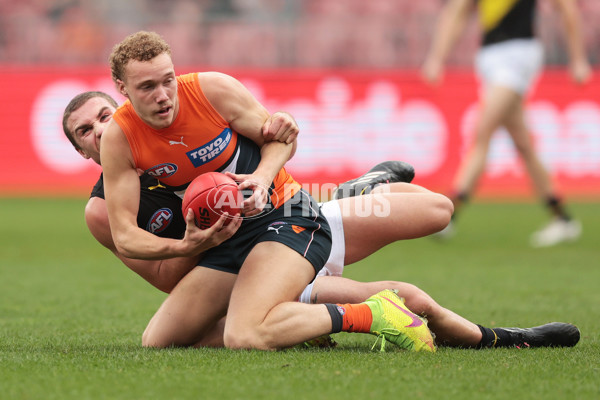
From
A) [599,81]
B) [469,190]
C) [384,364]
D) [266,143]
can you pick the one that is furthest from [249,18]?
[384,364]

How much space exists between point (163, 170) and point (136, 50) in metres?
0.61

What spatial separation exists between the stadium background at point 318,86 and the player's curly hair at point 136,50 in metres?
10.1

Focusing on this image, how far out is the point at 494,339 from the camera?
13.5 ft

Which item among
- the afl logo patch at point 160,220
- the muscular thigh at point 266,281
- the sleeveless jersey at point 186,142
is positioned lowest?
the muscular thigh at point 266,281

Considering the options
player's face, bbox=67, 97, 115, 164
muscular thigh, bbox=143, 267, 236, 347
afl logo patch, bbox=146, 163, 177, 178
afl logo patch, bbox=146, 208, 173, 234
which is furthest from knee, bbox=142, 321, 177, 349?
player's face, bbox=67, 97, 115, 164

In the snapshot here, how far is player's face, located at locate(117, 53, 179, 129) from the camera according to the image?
3.90 meters

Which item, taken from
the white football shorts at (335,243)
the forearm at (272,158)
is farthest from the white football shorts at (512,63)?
the forearm at (272,158)

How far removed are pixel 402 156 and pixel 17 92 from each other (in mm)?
6543

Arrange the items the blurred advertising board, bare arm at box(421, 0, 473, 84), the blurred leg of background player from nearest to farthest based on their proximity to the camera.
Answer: the blurred leg of background player
bare arm at box(421, 0, 473, 84)
the blurred advertising board

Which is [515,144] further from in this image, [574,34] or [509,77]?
[574,34]

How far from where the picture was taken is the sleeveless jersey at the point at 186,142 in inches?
161

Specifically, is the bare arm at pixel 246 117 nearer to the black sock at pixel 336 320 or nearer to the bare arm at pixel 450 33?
the black sock at pixel 336 320

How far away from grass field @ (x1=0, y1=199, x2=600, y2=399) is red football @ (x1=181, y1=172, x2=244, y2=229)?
63 cm

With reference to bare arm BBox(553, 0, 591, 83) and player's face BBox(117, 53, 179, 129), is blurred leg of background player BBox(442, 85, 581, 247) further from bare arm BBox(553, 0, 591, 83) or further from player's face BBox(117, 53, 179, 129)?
player's face BBox(117, 53, 179, 129)
